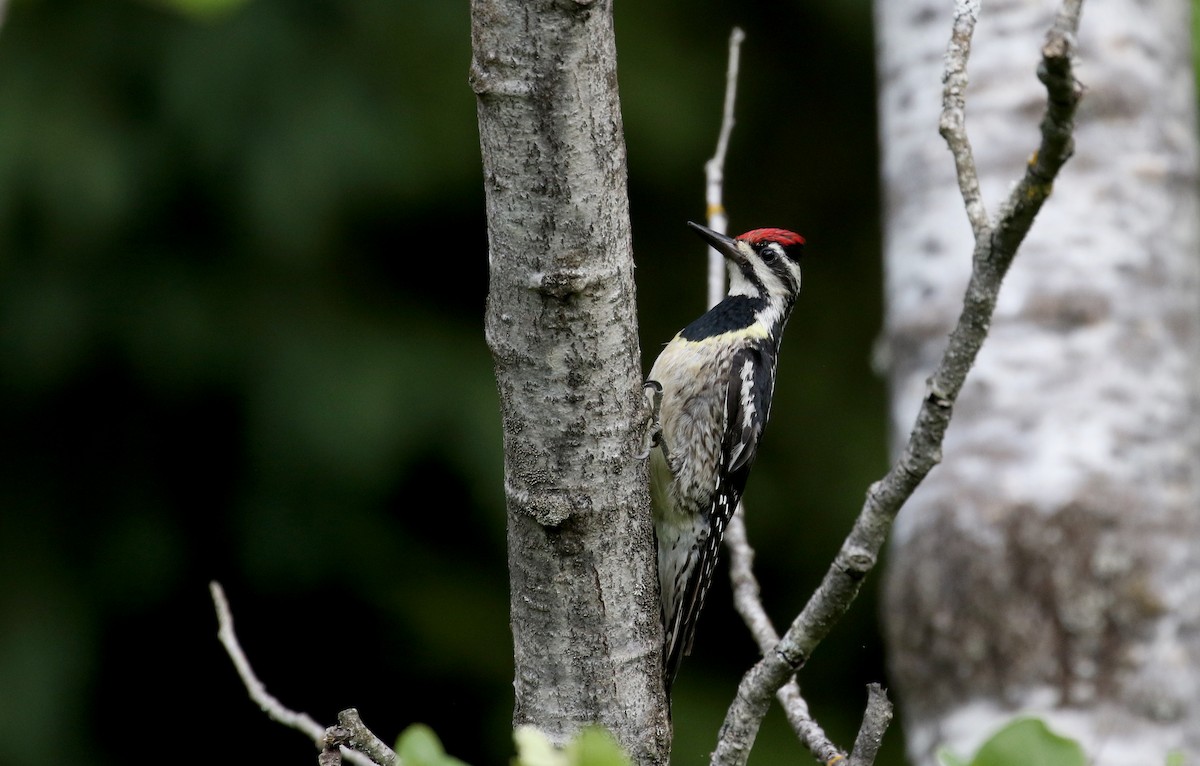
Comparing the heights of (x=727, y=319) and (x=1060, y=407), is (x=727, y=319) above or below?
above

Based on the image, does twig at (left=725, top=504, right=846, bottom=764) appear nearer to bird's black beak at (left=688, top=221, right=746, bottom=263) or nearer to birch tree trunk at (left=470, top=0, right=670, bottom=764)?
birch tree trunk at (left=470, top=0, right=670, bottom=764)

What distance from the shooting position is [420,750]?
991 mm

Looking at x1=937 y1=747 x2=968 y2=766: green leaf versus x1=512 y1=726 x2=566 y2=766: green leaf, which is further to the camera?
x1=937 y1=747 x2=968 y2=766: green leaf

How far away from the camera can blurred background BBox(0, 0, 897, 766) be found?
4.47 m

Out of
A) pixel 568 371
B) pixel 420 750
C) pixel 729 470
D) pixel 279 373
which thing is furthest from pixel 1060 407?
pixel 279 373

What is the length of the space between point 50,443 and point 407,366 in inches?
Answer: 52.9

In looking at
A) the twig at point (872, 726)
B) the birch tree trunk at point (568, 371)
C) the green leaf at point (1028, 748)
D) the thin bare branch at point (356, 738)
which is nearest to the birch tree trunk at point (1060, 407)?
the birch tree trunk at point (568, 371)

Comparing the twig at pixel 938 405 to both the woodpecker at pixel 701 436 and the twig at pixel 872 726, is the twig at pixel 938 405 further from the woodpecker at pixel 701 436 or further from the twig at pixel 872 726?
the woodpecker at pixel 701 436

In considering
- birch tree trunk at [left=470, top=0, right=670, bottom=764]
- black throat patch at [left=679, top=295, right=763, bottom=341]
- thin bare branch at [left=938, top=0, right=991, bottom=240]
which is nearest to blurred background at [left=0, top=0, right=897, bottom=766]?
black throat patch at [left=679, top=295, right=763, bottom=341]

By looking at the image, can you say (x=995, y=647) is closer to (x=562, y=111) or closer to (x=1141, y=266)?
(x=1141, y=266)

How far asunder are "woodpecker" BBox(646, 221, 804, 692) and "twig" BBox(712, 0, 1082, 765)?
4.00 ft

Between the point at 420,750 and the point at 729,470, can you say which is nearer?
the point at 420,750

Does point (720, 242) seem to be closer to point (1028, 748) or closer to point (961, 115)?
point (961, 115)

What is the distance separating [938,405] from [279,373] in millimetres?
3681
